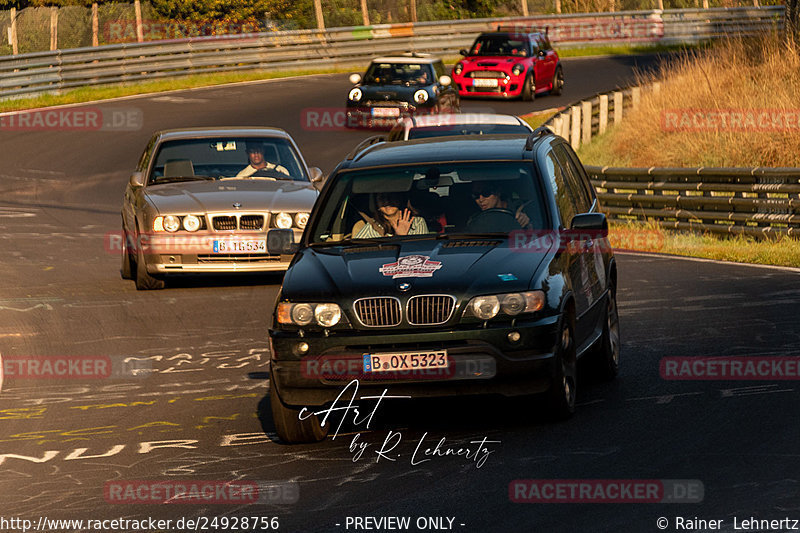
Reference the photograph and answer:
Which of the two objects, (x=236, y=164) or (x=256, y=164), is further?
(x=236, y=164)

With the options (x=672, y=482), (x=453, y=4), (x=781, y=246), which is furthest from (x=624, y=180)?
(x=453, y=4)

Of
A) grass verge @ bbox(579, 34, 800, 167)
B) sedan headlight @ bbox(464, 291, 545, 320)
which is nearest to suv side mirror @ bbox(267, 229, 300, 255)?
sedan headlight @ bbox(464, 291, 545, 320)

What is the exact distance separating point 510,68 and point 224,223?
73.3 ft

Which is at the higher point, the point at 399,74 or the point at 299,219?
the point at 299,219

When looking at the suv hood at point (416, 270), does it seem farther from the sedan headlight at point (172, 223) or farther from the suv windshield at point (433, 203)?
the sedan headlight at point (172, 223)

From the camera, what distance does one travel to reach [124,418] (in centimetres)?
909

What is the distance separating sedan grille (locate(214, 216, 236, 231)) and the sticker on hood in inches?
258

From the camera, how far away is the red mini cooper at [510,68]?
36000 mm

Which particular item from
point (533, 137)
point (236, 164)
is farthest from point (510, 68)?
point (533, 137)

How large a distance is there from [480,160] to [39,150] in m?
20.6

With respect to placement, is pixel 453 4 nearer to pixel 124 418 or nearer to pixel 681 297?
pixel 681 297

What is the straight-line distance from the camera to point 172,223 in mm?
14594

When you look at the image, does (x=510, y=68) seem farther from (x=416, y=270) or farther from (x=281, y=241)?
(x=416, y=270)
